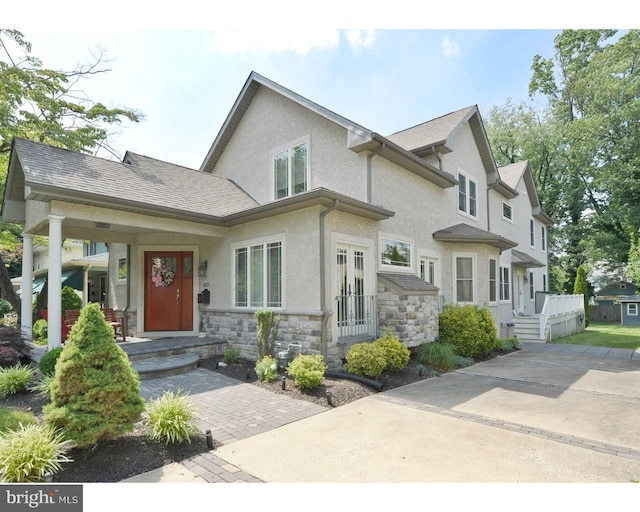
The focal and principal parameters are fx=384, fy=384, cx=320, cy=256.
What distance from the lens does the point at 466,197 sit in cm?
1410

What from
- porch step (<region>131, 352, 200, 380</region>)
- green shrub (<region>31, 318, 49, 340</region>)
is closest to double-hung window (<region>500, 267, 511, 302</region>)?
porch step (<region>131, 352, 200, 380</region>)

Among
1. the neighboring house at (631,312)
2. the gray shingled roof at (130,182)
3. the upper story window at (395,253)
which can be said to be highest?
the gray shingled roof at (130,182)

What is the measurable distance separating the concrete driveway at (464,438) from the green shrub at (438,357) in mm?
1230

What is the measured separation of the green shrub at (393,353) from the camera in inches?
305

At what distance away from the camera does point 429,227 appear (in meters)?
11.8

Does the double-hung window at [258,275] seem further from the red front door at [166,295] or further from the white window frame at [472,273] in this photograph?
the white window frame at [472,273]

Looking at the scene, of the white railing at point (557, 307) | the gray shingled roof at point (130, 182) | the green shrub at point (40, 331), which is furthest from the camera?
the white railing at point (557, 307)

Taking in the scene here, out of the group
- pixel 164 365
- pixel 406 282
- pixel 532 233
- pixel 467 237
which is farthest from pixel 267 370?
pixel 532 233

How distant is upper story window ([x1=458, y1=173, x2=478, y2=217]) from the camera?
45.2ft

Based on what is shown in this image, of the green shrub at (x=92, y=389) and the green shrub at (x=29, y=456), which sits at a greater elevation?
the green shrub at (x=92, y=389)

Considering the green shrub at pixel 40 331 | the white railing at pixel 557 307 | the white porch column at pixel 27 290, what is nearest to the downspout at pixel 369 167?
the white porch column at pixel 27 290

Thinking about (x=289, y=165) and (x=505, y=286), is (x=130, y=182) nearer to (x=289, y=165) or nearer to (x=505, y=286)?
(x=289, y=165)

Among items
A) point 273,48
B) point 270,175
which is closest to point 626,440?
point 273,48

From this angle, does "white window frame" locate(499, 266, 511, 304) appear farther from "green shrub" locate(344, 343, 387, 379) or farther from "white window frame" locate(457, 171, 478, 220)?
"green shrub" locate(344, 343, 387, 379)
